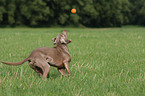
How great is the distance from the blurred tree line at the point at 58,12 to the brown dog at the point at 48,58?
34.9m

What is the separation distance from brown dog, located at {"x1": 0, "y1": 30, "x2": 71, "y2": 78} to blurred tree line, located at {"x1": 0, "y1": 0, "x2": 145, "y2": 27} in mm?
34859

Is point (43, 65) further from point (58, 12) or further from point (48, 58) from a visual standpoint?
point (58, 12)

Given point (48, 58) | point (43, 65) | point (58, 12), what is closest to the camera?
point (43, 65)

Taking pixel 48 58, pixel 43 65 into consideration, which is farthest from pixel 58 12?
pixel 43 65

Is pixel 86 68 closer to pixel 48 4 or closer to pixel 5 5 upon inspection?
pixel 5 5

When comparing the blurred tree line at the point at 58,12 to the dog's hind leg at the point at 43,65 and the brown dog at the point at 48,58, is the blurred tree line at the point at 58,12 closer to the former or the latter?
the brown dog at the point at 48,58

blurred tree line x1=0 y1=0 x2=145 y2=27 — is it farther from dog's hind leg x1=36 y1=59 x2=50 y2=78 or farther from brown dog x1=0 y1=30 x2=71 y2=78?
dog's hind leg x1=36 y1=59 x2=50 y2=78

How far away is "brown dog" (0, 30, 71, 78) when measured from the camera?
3.83 m

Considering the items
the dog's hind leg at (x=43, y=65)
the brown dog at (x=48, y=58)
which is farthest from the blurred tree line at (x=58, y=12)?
the dog's hind leg at (x=43, y=65)

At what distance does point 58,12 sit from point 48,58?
41875mm

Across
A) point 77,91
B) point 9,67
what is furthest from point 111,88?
point 9,67

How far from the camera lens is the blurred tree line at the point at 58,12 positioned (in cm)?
3956

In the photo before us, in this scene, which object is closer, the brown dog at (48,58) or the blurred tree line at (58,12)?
the brown dog at (48,58)

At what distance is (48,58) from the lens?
399 centimetres
